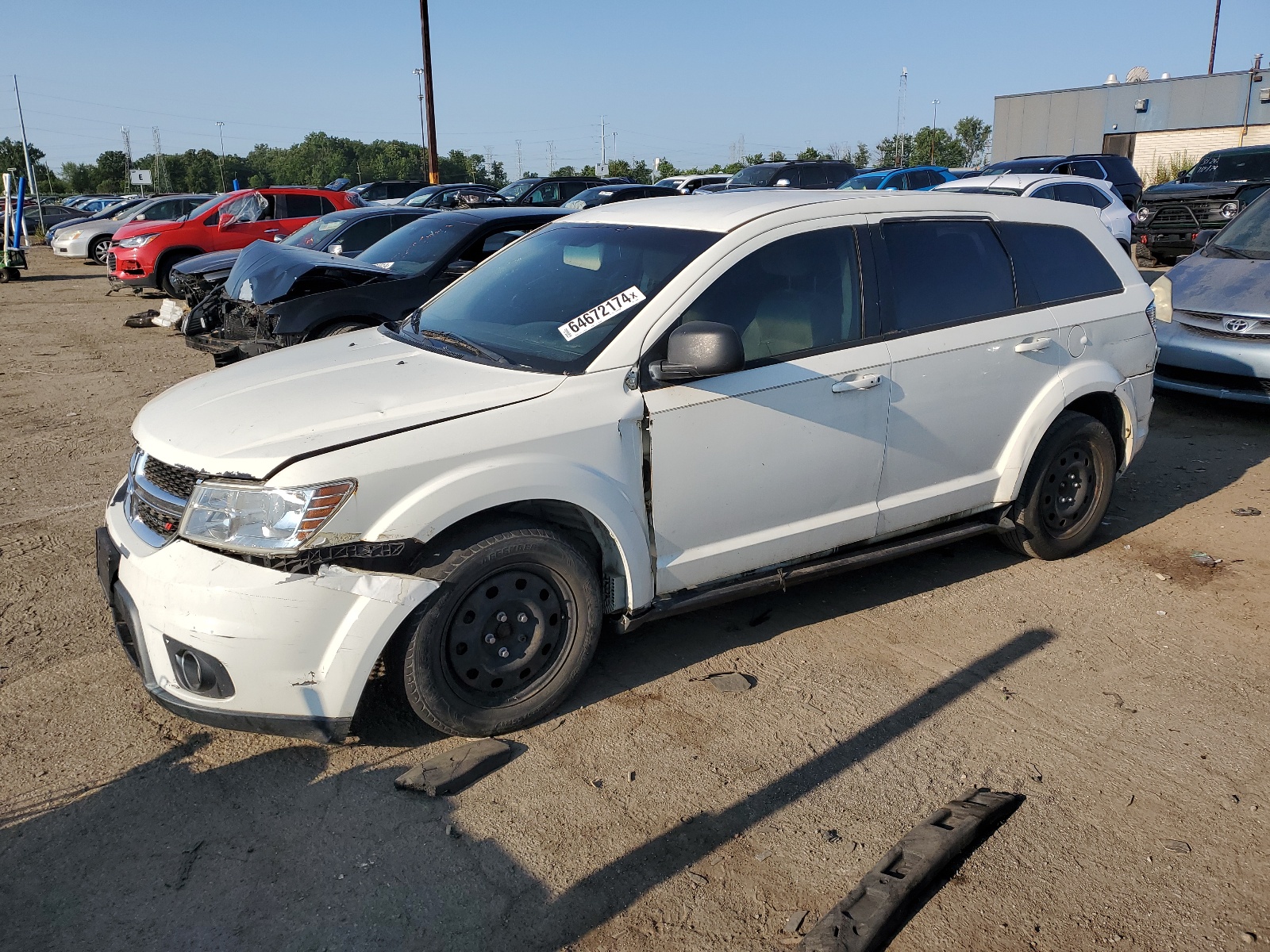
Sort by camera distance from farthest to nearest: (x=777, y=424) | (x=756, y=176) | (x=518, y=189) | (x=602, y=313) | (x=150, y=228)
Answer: (x=518, y=189) → (x=756, y=176) → (x=150, y=228) → (x=777, y=424) → (x=602, y=313)

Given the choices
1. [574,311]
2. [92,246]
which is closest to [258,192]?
[92,246]

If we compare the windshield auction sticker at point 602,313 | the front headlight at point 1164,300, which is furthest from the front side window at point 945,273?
the front headlight at point 1164,300

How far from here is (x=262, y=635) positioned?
314 cm

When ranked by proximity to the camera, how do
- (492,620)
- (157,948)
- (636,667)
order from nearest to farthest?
(157,948), (492,620), (636,667)

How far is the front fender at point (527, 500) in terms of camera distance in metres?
3.27

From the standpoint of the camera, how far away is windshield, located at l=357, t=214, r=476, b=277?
878cm

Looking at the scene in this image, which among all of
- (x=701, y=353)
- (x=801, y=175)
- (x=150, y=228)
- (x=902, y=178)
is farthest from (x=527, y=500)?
(x=801, y=175)

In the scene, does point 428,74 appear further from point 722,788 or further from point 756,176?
point 722,788

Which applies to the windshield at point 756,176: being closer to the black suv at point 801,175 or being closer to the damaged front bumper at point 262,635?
the black suv at point 801,175

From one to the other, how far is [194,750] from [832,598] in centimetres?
286

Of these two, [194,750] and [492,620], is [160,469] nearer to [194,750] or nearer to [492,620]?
[194,750]

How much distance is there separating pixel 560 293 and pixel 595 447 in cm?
91

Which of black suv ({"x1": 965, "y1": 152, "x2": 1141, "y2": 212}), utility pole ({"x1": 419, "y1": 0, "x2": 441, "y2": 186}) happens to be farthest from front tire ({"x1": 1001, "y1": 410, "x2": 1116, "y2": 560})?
utility pole ({"x1": 419, "y1": 0, "x2": 441, "y2": 186})

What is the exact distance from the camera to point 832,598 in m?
4.87
